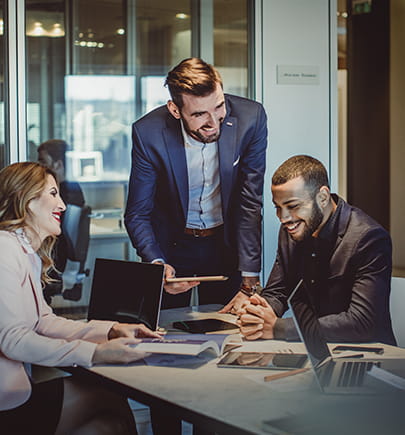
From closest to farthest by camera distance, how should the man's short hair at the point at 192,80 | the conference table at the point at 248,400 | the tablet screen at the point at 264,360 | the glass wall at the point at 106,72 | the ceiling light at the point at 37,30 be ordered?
the conference table at the point at 248,400 → the tablet screen at the point at 264,360 → the man's short hair at the point at 192,80 → the ceiling light at the point at 37,30 → the glass wall at the point at 106,72

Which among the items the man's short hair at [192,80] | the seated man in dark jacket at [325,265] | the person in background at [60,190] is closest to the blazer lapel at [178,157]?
the man's short hair at [192,80]

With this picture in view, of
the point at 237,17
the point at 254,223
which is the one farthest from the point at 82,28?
the point at 254,223

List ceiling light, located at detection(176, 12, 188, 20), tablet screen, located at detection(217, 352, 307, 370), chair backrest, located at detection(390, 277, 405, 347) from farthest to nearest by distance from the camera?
ceiling light, located at detection(176, 12, 188, 20), chair backrest, located at detection(390, 277, 405, 347), tablet screen, located at detection(217, 352, 307, 370)

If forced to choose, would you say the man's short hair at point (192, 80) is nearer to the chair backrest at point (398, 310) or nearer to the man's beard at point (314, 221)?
the man's beard at point (314, 221)

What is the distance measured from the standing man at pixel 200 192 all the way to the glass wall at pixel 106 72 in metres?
0.80

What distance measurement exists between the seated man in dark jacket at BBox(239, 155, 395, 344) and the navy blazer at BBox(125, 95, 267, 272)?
504 millimetres

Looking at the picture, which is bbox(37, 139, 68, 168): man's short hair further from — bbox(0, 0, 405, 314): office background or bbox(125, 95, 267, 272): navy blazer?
bbox(125, 95, 267, 272): navy blazer

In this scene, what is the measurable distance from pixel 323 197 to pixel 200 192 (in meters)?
0.84

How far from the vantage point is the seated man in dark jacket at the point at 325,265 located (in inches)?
101

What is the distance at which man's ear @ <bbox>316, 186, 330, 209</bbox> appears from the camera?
297cm

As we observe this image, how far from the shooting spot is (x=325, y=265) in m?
2.88

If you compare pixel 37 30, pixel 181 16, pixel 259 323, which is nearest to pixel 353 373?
pixel 259 323

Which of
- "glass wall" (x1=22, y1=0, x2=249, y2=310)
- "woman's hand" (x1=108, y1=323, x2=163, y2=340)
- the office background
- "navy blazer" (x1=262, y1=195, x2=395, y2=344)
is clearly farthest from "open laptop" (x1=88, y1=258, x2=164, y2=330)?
"glass wall" (x1=22, y1=0, x2=249, y2=310)

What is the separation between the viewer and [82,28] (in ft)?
18.0
